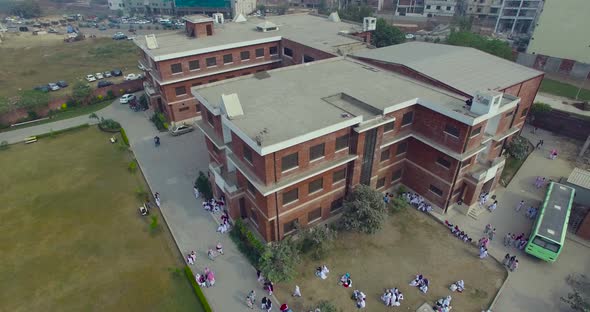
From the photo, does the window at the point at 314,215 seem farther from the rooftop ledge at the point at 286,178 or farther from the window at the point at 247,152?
the window at the point at 247,152

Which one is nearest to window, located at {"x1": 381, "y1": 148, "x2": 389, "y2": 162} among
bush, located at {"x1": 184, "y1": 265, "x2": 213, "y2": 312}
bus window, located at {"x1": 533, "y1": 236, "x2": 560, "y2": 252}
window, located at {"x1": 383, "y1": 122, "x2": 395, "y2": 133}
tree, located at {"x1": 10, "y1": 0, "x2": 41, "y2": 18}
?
window, located at {"x1": 383, "y1": 122, "x2": 395, "y2": 133}

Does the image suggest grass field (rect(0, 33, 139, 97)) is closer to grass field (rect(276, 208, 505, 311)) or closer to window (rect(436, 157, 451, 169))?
grass field (rect(276, 208, 505, 311))

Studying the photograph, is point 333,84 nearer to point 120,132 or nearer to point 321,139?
point 321,139

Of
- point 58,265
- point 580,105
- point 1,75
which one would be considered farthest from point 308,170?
point 1,75

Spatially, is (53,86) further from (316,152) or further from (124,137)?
(316,152)

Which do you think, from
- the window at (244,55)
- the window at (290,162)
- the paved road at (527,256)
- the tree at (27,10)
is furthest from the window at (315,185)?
the tree at (27,10)

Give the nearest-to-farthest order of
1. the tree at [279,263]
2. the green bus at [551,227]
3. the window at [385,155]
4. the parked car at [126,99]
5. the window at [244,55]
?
1. the tree at [279,263]
2. the green bus at [551,227]
3. the window at [385,155]
4. the window at [244,55]
5. the parked car at [126,99]
